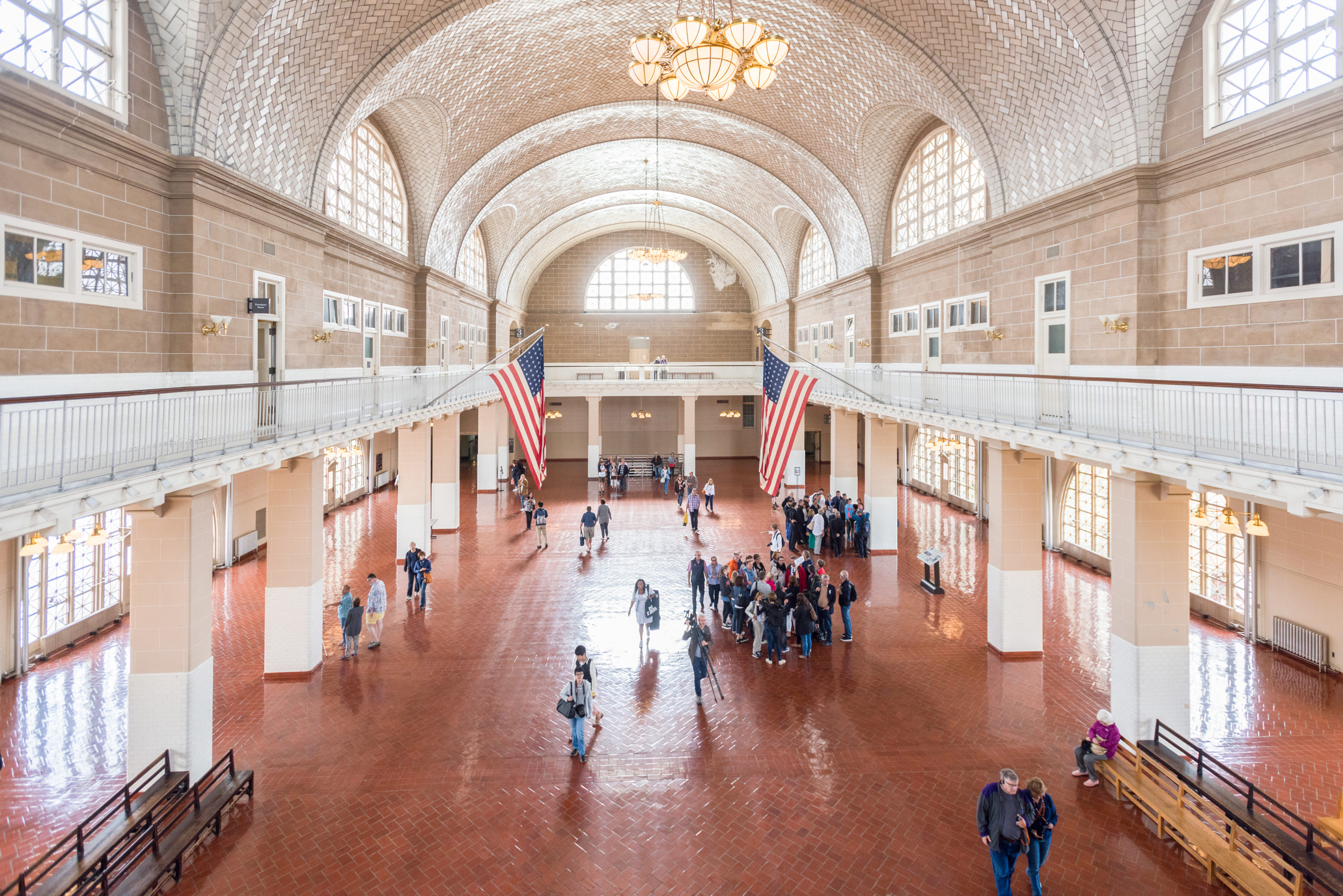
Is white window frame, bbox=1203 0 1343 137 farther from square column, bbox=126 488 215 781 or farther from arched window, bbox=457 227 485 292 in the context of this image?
arched window, bbox=457 227 485 292

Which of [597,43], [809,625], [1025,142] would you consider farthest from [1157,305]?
[597,43]

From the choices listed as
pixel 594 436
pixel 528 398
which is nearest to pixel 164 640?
pixel 528 398

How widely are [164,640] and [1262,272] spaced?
42.4 feet

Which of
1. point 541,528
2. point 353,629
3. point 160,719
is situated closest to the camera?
point 160,719

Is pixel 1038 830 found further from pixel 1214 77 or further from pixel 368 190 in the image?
pixel 368 190

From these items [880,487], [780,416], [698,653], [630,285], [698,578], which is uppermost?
[630,285]

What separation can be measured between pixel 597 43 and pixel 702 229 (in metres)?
18.4

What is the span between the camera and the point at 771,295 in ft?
111

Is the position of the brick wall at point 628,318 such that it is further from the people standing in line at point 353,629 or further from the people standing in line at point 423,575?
the people standing in line at point 353,629

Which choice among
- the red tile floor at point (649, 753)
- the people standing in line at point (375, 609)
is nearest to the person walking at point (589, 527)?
the red tile floor at point (649, 753)

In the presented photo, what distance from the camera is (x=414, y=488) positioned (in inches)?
688

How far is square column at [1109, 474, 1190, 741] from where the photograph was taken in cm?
873

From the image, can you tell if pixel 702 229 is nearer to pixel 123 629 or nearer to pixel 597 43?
pixel 597 43

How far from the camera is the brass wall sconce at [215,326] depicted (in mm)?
9336
